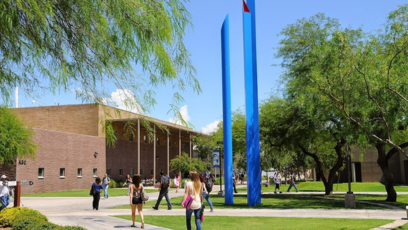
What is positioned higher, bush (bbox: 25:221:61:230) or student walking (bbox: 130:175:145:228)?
student walking (bbox: 130:175:145:228)

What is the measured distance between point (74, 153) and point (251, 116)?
88.5 ft

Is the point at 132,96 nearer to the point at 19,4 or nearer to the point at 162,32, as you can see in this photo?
the point at 162,32

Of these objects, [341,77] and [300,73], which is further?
[300,73]

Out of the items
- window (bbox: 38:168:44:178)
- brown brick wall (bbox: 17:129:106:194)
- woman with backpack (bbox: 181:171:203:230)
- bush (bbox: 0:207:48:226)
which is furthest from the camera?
window (bbox: 38:168:44:178)

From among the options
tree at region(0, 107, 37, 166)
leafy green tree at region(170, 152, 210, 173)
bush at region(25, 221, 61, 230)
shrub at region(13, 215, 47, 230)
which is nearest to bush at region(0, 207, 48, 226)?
shrub at region(13, 215, 47, 230)

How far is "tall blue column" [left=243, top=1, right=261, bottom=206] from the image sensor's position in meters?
22.3

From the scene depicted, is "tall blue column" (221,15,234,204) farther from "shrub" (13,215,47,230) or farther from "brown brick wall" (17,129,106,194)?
"brown brick wall" (17,129,106,194)

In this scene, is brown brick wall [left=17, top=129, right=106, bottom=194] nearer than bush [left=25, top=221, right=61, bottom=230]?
No

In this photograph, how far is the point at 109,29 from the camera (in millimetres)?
8086

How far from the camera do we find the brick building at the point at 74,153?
4009 centimetres

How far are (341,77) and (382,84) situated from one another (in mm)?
1509

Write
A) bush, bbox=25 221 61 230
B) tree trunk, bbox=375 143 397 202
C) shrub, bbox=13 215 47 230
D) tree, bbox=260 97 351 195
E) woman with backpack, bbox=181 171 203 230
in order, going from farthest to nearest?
tree trunk, bbox=375 143 397 202 → tree, bbox=260 97 351 195 → shrub, bbox=13 215 47 230 → woman with backpack, bbox=181 171 203 230 → bush, bbox=25 221 61 230

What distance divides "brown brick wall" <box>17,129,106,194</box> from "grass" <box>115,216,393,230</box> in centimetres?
2603

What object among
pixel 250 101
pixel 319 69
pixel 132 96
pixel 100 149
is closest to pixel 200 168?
pixel 100 149
